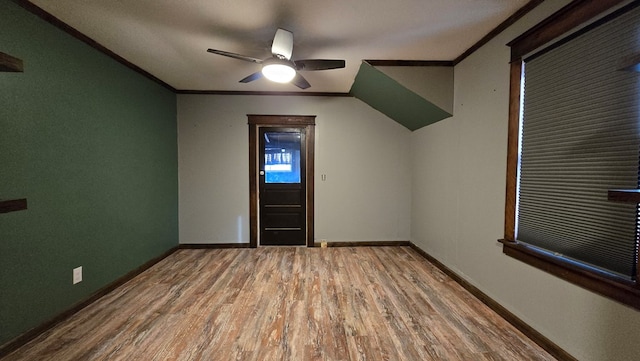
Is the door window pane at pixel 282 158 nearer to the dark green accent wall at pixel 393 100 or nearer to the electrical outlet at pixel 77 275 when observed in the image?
the dark green accent wall at pixel 393 100

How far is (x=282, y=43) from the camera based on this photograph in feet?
7.14


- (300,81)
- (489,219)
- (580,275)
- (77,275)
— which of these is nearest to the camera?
(580,275)

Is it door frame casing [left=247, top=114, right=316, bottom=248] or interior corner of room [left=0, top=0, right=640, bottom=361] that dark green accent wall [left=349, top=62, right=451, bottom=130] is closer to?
interior corner of room [left=0, top=0, right=640, bottom=361]

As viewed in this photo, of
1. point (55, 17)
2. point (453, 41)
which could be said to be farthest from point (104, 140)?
point (453, 41)

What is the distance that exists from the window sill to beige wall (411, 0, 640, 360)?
0.05 metres

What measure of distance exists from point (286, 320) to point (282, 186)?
2.39 metres

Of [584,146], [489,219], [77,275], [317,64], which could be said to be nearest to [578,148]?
[584,146]

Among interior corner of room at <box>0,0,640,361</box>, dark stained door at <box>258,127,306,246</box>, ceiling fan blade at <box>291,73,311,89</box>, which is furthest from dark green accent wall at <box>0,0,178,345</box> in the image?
ceiling fan blade at <box>291,73,311,89</box>

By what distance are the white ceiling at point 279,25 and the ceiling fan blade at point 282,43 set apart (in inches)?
4.1

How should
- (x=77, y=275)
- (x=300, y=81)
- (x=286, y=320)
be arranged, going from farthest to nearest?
(x=300, y=81) → (x=77, y=275) → (x=286, y=320)

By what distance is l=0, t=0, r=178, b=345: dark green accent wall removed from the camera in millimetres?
1762

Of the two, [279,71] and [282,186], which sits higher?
[279,71]

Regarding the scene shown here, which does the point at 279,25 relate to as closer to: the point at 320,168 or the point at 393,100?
the point at 393,100

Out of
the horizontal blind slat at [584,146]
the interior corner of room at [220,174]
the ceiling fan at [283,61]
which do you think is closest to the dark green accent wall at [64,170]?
the interior corner of room at [220,174]
